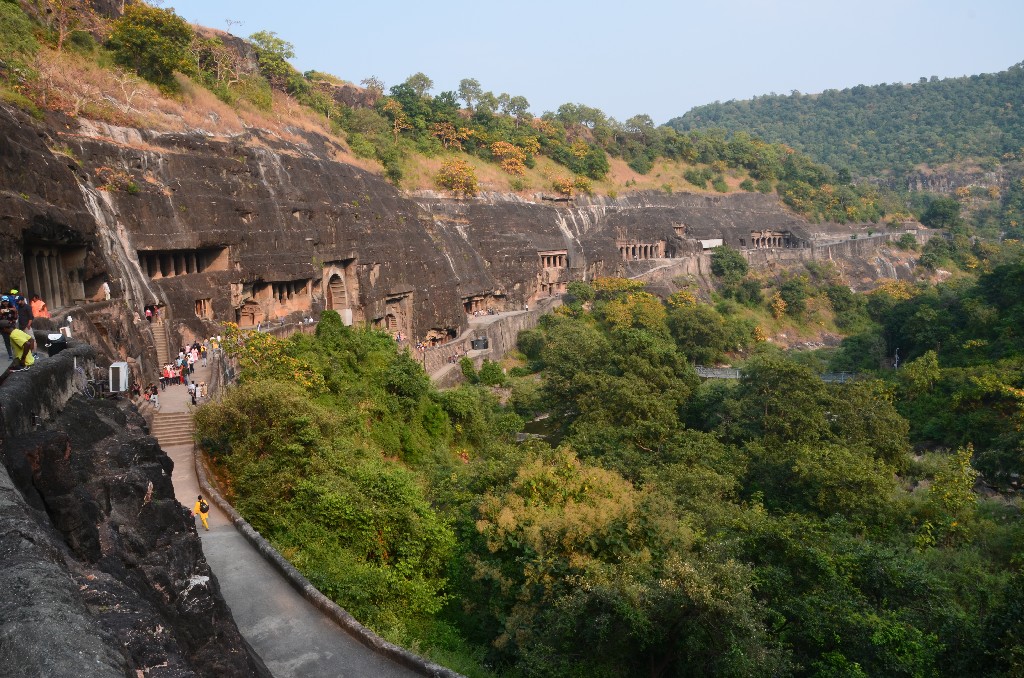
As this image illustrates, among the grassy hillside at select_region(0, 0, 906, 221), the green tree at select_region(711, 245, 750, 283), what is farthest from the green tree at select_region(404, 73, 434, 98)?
the green tree at select_region(711, 245, 750, 283)

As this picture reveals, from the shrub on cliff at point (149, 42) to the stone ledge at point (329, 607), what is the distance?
805 inches

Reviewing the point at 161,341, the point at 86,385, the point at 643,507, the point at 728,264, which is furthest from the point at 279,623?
the point at 728,264

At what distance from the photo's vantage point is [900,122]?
145500mm

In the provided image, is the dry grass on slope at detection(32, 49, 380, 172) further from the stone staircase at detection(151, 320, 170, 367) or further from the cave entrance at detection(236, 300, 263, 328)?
the stone staircase at detection(151, 320, 170, 367)

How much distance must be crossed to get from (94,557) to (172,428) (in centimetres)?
1117

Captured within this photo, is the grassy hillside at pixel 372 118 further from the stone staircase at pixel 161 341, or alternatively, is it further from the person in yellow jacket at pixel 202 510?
the person in yellow jacket at pixel 202 510

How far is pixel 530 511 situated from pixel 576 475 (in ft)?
5.76

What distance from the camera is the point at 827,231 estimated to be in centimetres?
7612

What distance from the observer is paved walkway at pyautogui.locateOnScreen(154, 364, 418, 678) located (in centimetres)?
810

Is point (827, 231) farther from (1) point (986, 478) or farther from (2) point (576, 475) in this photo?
(2) point (576, 475)

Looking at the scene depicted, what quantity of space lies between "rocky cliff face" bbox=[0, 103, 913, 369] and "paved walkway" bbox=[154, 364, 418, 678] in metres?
7.06

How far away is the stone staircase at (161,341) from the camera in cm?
1909

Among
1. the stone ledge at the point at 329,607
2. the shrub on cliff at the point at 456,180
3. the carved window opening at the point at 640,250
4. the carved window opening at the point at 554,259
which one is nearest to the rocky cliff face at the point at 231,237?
the carved window opening at the point at 554,259

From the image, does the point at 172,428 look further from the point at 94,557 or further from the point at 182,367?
the point at 94,557
